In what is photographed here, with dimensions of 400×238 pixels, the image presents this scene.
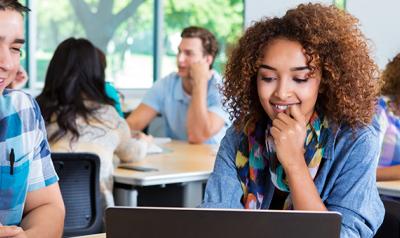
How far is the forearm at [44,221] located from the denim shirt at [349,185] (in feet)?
1.24

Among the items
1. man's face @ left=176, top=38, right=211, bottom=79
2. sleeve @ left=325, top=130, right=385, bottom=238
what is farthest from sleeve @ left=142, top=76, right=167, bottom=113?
sleeve @ left=325, top=130, right=385, bottom=238

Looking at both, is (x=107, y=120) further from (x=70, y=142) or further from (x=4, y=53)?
(x=4, y=53)

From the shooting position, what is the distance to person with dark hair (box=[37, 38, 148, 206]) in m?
3.16

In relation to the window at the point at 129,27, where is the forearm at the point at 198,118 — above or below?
below

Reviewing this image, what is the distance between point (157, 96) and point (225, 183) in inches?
114

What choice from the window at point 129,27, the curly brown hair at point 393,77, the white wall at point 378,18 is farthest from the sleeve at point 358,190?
the window at point 129,27

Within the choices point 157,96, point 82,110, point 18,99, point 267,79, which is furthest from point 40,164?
point 157,96

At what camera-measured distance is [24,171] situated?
1.81 m

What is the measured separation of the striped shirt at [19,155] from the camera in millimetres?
1798

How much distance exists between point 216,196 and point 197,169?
1585 mm

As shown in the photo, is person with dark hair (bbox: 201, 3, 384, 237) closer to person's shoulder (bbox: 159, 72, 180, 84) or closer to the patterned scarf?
the patterned scarf

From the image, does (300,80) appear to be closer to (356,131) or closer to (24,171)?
(356,131)

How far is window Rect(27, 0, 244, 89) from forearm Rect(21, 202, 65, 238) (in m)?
4.42

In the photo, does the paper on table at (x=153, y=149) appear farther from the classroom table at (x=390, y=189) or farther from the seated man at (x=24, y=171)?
the seated man at (x=24, y=171)
